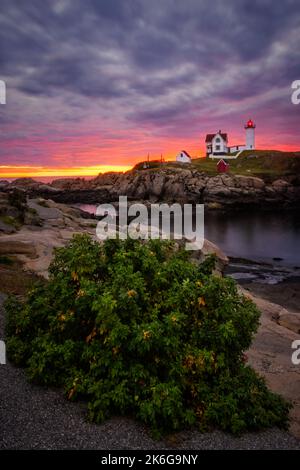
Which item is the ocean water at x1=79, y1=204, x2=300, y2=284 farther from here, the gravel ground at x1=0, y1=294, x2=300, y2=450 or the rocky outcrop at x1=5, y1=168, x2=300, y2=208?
the gravel ground at x1=0, y1=294, x2=300, y2=450

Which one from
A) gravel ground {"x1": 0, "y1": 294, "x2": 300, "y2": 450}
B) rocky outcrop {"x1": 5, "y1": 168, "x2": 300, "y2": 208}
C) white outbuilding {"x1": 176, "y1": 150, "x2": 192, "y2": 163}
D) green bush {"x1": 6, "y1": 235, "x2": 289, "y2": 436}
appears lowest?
gravel ground {"x1": 0, "y1": 294, "x2": 300, "y2": 450}

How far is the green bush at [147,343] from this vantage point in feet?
26.8

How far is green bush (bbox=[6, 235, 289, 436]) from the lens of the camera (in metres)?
8.17

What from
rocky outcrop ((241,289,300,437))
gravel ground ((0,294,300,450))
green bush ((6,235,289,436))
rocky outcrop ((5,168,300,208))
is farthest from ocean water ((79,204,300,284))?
gravel ground ((0,294,300,450))

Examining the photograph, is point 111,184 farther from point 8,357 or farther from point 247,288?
point 8,357

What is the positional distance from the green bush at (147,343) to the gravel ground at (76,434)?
253 mm

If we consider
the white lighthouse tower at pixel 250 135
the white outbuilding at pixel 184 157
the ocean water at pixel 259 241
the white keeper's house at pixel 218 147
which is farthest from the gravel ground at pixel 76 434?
the white lighthouse tower at pixel 250 135

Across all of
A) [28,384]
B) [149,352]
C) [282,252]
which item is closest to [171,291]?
[149,352]

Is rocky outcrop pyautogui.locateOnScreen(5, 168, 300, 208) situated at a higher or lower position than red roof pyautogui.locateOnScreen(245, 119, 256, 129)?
lower

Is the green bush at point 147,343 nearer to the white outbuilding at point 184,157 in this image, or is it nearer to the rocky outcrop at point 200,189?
the rocky outcrop at point 200,189

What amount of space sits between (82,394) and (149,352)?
7.06 ft

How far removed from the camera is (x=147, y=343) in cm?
792

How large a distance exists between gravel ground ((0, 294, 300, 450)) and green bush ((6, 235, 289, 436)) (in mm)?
253

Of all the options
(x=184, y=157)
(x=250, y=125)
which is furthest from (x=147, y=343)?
(x=250, y=125)
